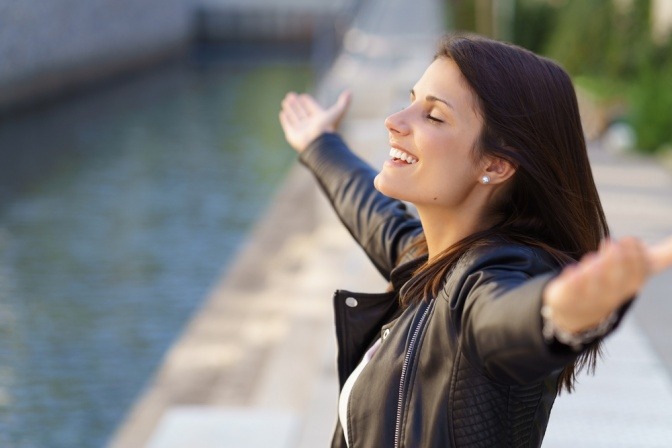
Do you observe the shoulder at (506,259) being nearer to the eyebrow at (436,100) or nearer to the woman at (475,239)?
the woman at (475,239)

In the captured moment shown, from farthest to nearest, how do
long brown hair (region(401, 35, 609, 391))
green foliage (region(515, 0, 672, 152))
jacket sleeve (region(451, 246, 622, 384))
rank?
1. green foliage (region(515, 0, 672, 152))
2. long brown hair (region(401, 35, 609, 391))
3. jacket sleeve (region(451, 246, 622, 384))

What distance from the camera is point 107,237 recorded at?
9.90 metres

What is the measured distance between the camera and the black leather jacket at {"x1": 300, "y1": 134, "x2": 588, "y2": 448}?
4.20 ft

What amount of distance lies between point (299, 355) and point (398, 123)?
4468 millimetres

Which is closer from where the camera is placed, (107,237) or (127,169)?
(107,237)

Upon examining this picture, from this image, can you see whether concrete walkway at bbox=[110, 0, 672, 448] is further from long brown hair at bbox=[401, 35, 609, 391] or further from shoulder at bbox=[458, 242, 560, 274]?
shoulder at bbox=[458, 242, 560, 274]

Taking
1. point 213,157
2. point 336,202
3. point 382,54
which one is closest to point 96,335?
point 336,202

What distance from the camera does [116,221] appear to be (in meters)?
10.6

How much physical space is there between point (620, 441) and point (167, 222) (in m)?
7.43

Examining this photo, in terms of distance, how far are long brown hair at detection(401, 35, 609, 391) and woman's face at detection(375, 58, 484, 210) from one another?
0.02 meters

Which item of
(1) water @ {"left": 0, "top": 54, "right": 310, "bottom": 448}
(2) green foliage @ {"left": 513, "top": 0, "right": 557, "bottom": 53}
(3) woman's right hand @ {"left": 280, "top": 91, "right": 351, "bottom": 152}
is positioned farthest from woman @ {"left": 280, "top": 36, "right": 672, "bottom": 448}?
(2) green foliage @ {"left": 513, "top": 0, "right": 557, "bottom": 53}

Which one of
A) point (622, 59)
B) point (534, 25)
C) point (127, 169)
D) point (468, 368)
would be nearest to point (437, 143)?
Result: point (468, 368)

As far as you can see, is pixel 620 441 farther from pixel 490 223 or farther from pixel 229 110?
pixel 229 110

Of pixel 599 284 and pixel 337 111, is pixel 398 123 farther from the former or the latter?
pixel 337 111
